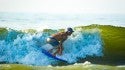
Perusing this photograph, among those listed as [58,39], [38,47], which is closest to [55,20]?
[58,39]

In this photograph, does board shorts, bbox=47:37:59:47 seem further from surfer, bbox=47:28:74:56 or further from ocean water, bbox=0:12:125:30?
ocean water, bbox=0:12:125:30

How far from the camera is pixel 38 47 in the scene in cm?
244

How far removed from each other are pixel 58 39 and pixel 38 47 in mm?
→ 215

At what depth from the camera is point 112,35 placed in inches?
95.4

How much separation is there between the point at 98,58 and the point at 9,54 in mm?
887

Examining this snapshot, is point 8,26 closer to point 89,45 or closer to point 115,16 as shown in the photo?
point 89,45

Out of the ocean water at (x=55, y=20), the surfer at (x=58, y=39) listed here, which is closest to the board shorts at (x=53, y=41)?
the surfer at (x=58, y=39)

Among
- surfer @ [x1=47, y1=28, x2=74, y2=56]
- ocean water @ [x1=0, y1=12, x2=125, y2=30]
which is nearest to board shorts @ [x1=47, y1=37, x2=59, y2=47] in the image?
surfer @ [x1=47, y1=28, x2=74, y2=56]

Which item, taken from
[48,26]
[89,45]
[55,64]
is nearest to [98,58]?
[89,45]

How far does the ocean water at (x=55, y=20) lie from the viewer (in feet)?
8.09

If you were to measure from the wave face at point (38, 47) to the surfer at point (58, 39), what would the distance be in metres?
0.04

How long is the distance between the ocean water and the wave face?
9 centimetres

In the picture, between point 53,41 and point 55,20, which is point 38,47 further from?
point 55,20

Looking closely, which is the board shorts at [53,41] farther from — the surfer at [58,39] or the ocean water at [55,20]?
the ocean water at [55,20]
